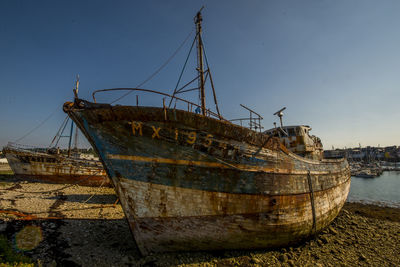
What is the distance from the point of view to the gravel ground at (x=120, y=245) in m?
5.60

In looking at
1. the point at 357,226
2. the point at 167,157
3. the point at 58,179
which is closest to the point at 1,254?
the point at 167,157

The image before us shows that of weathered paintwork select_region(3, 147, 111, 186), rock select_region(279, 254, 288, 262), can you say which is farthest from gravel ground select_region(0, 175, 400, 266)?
weathered paintwork select_region(3, 147, 111, 186)

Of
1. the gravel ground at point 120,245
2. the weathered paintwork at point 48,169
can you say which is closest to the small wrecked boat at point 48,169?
the weathered paintwork at point 48,169

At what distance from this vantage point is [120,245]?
21.7ft

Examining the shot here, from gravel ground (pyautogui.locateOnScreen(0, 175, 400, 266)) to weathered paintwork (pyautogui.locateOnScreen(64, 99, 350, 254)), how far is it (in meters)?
0.48

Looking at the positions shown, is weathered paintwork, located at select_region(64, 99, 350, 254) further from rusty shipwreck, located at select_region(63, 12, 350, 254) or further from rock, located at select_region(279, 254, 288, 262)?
rock, located at select_region(279, 254, 288, 262)

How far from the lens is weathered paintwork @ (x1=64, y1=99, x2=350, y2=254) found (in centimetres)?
524

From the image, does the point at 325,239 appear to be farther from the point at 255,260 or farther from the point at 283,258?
the point at 255,260

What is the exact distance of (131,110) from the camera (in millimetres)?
5117

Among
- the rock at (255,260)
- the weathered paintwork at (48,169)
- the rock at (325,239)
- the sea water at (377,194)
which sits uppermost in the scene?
the weathered paintwork at (48,169)

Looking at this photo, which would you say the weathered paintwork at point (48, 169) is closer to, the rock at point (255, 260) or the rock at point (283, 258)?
the rock at point (255, 260)

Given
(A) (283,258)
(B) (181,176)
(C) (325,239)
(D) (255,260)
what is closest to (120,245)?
(B) (181,176)

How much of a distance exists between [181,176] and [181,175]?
33mm

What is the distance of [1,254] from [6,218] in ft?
16.0
